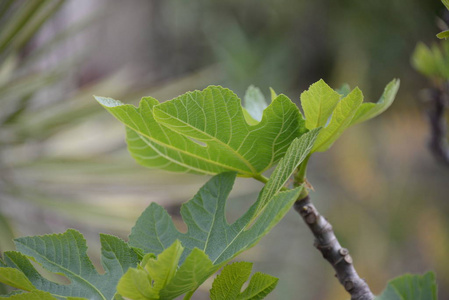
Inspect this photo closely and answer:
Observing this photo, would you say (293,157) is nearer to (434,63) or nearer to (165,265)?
(165,265)

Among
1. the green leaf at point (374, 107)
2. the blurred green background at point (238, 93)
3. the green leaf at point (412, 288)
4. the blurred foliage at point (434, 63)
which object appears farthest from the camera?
the blurred green background at point (238, 93)

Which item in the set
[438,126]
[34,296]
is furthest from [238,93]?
[34,296]

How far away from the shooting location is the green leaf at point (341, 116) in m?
0.32

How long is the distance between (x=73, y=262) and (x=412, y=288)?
216 mm

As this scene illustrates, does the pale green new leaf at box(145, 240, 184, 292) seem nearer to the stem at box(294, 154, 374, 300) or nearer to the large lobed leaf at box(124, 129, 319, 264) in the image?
the large lobed leaf at box(124, 129, 319, 264)

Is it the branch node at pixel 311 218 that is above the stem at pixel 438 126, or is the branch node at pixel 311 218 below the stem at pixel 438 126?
below

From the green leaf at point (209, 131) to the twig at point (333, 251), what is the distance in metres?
0.05

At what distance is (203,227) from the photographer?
1.18 feet

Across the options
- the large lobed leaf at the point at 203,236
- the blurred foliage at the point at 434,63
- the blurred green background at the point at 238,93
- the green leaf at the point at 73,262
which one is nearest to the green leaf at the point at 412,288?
the large lobed leaf at the point at 203,236

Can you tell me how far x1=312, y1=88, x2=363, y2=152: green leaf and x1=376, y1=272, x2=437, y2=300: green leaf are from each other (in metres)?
0.12

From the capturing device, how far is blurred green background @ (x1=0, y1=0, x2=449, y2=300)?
4.77 ft

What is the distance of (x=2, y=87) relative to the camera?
1.38 metres

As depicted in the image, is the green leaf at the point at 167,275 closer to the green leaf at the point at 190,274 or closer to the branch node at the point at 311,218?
the green leaf at the point at 190,274

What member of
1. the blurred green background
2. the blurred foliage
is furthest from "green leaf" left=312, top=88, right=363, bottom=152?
the blurred green background
